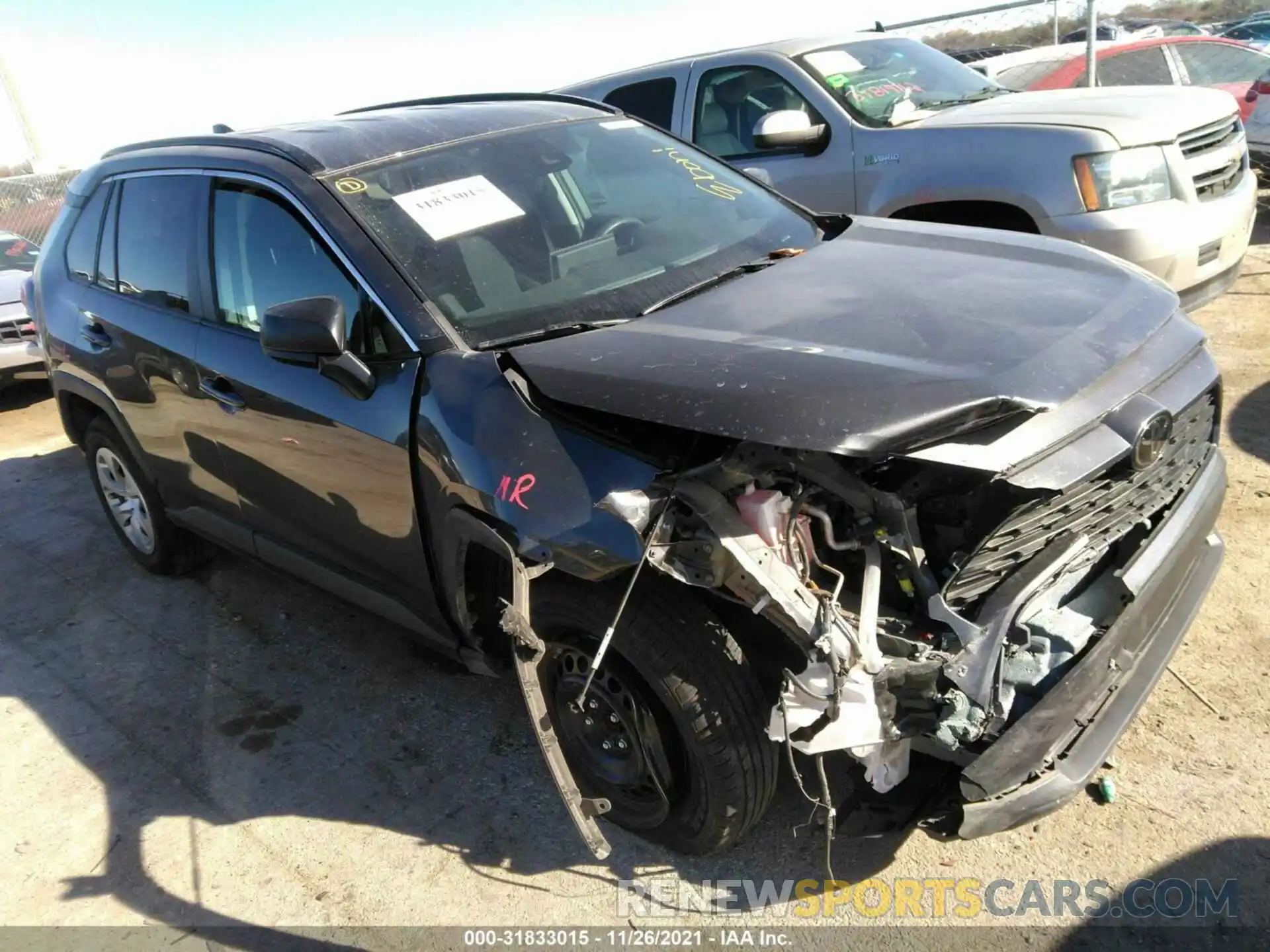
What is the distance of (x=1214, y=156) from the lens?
4.94 m

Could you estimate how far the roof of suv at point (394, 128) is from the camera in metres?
3.12

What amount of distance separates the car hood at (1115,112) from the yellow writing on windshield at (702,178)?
1.99m

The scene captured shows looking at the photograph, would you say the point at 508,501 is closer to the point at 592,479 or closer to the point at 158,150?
the point at 592,479

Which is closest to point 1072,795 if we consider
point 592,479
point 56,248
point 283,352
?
point 592,479

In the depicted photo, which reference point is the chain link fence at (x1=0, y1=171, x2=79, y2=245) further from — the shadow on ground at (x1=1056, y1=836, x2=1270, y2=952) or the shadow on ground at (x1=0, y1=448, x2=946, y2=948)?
the shadow on ground at (x1=1056, y1=836, x2=1270, y2=952)

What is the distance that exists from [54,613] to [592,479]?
3515mm

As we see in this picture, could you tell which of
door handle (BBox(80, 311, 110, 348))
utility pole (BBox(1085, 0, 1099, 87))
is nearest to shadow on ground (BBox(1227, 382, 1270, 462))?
utility pole (BBox(1085, 0, 1099, 87))

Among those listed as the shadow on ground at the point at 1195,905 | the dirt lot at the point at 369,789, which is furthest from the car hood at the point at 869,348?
the shadow on ground at the point at 1195,905

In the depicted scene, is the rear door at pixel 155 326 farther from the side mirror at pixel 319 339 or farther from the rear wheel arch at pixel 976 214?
the rear wheel arch at pixel 976 214

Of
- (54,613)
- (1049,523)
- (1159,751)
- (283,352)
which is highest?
(283,352)

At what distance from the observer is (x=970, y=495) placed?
2.29 meters

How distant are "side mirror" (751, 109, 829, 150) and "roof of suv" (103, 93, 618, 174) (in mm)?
1564

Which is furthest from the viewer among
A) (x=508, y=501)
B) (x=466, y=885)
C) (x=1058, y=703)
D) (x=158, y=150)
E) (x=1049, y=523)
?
(x=158, y=150)

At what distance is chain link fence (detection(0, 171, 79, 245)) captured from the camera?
1374cm
